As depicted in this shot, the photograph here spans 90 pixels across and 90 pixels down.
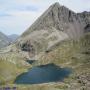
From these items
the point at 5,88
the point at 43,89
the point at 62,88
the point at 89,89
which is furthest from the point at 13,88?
the point at 89,89

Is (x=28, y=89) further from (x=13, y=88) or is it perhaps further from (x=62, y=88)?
(x=62, y=88)

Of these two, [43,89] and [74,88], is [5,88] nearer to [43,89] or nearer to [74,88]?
[43,89]

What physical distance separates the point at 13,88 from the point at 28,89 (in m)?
11.1

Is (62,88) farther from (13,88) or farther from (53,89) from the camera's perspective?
(13,88)

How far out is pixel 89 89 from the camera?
168250 millimetres

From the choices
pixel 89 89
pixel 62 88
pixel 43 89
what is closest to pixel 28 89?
pixel 43 89

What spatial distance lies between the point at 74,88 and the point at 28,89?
31903 millimetres

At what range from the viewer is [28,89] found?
561 ft

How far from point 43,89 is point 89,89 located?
30.9 metres

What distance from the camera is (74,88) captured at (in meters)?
174

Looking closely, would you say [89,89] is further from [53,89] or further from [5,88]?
[5,88]

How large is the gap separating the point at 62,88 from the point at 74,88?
8.44m

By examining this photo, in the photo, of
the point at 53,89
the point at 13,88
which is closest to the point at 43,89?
the point at 53,89

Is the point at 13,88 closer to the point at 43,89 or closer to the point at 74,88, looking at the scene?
the point at 43,89
